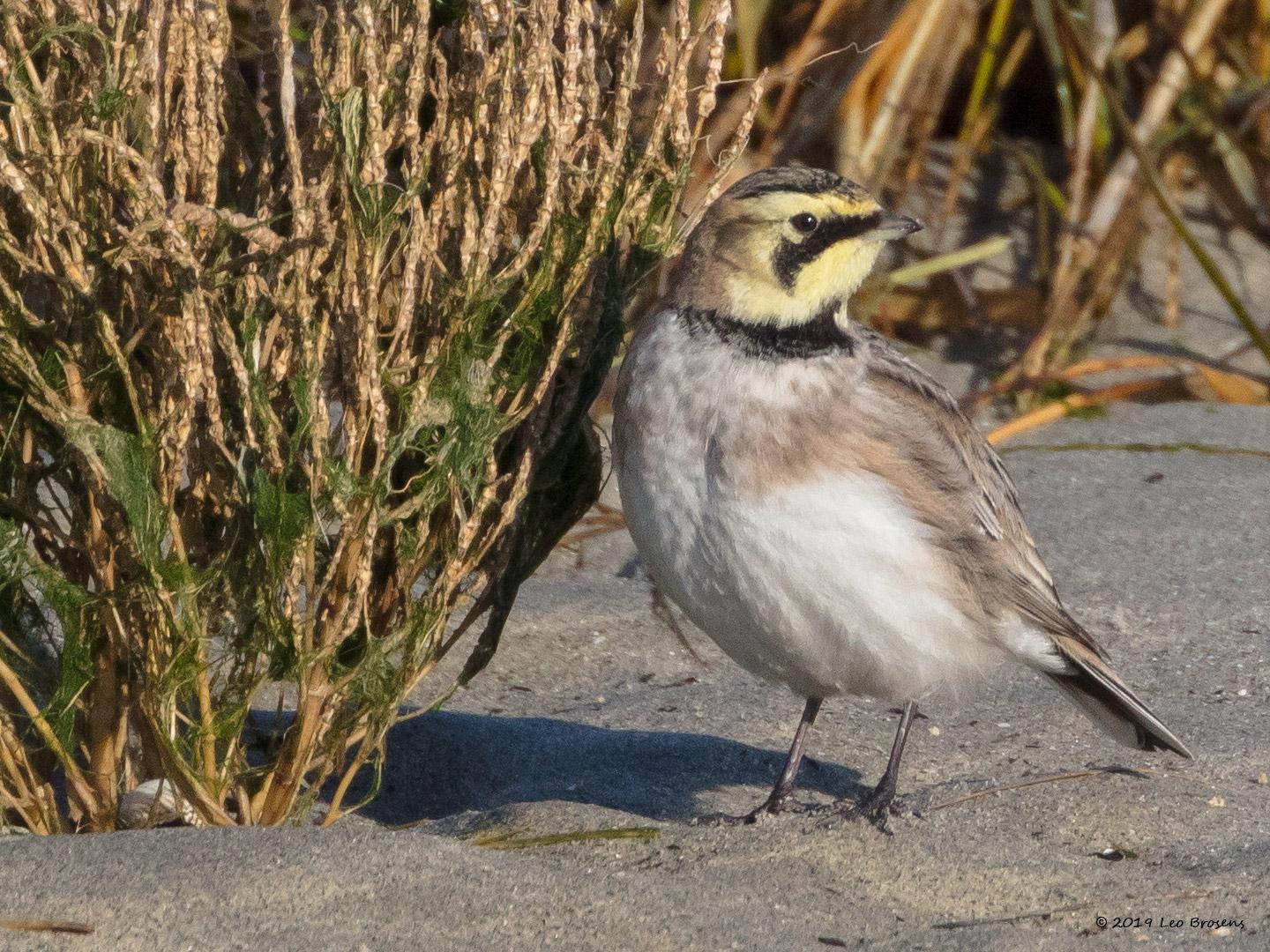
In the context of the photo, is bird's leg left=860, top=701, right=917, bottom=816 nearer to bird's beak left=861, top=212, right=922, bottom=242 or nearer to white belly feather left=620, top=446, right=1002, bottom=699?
white belly feather left=620, top=446, right=1002, bottom=699

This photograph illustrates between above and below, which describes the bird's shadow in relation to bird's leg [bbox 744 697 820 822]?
below

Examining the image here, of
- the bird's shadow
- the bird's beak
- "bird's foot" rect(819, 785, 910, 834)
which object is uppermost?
the bird's beak

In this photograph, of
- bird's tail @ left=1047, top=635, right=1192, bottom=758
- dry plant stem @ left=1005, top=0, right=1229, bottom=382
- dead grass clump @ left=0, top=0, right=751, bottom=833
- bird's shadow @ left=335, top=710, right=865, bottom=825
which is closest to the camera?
dead grass clump @ left=0, top=0, right=751, bottom=833

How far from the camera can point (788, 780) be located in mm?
3951

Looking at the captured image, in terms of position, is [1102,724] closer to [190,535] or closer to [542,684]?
[542,684]

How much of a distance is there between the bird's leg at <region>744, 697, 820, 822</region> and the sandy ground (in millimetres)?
129

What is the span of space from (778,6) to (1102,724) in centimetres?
482

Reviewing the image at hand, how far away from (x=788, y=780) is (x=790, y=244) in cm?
127

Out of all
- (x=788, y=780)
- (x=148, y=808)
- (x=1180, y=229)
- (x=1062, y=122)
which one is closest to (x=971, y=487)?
(x=788, y=780)

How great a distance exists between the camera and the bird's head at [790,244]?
11.5 feet

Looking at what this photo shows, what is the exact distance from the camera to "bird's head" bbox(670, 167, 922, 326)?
350 centimetres

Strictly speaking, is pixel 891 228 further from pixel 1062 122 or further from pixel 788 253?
pixel 1062 122

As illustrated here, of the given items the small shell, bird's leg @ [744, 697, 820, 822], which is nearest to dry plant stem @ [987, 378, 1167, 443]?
bird's leg @ [744, 697, 820, 822]

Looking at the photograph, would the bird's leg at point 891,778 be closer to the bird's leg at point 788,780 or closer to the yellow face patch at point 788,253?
the bird's leg at point 788,780
